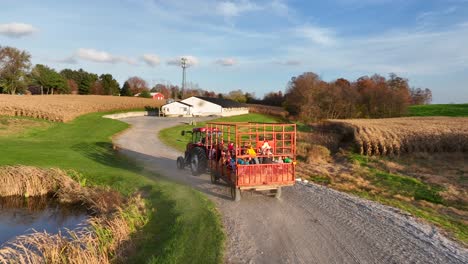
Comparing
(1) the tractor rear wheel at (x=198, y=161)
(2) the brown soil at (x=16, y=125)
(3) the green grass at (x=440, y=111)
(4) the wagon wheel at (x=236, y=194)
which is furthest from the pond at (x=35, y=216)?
(3) the green grass at (x=440, y=111)

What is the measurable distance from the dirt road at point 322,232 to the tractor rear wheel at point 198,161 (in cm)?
164

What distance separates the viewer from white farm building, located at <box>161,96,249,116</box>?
69.3 m

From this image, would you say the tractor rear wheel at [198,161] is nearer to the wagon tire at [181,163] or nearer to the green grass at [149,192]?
the green grass at [149,192]

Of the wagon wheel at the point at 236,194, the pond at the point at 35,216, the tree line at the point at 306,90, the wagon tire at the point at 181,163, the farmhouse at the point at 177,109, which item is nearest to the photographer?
the pond at the point at 35,216

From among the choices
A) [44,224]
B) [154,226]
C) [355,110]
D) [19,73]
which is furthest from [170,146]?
[19,73]

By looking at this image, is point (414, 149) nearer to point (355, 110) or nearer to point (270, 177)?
point (270, 177)

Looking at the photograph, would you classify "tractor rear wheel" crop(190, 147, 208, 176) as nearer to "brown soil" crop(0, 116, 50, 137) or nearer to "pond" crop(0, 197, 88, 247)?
"pond" crop(0, 197, 88, 247)

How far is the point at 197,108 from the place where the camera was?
238 feet

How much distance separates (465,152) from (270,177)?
1759 cm

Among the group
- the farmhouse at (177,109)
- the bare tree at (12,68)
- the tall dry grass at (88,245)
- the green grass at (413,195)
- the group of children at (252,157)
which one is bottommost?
the tall dry grass at (88,245)

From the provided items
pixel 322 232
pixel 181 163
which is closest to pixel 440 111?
pixel 181 163

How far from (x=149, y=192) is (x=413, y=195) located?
36.2 ft

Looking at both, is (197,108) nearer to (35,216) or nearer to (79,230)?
(35,216)

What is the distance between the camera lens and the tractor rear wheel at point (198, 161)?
53.8 ft
